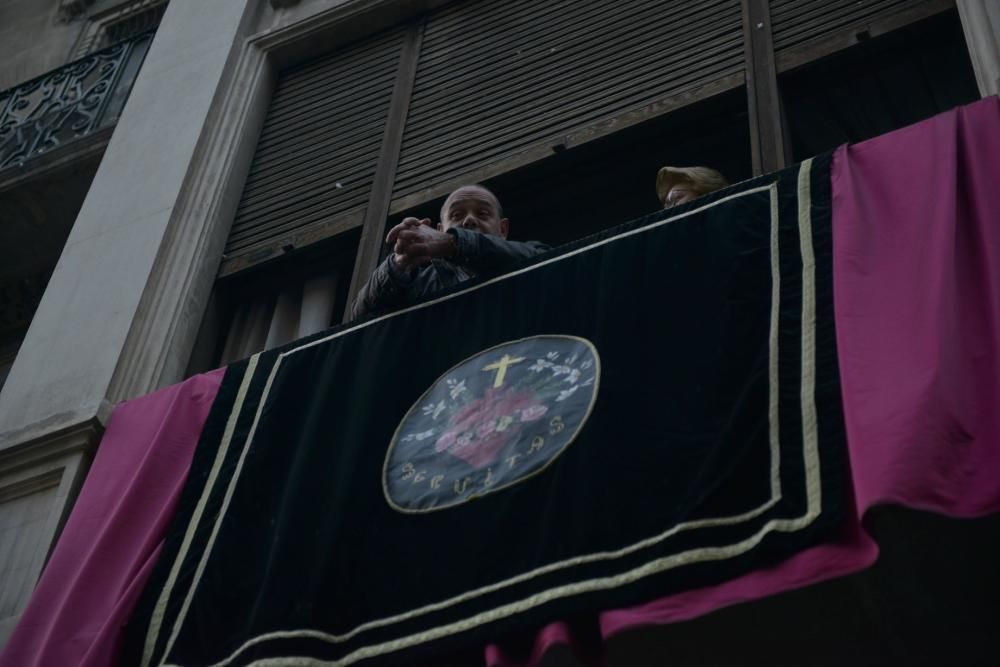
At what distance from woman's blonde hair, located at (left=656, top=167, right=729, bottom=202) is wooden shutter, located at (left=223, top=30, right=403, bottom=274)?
1.86 metres

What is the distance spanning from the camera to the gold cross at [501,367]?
5.44m

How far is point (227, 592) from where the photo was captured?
5.29 metres

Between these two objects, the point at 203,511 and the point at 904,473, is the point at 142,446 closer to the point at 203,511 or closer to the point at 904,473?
the point at 203,511

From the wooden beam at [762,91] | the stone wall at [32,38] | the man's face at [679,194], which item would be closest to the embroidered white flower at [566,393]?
the man's face at [679,194]

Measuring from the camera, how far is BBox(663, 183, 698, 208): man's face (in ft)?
20.2

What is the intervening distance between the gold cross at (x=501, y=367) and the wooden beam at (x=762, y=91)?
1433 mm

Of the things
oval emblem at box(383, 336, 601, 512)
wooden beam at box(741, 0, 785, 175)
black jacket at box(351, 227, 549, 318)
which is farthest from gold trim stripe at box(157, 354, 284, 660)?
wooden beam at box(741, 0, 785, 175)

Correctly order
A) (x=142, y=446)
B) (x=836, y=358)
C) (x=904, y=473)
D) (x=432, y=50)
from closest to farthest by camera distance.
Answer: (x=904, y=473) → (x=836, y=358) → (x=142, y=446) → (x=432, y=50)

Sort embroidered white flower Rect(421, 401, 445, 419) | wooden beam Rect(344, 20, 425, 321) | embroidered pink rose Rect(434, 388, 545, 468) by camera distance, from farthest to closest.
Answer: wooden beam Rect(344, 20, 425, 321) → embroidered white flower Rect(421, 401, 445, 419) → embroidered pink rose Rect(434, 388, 545, 468)

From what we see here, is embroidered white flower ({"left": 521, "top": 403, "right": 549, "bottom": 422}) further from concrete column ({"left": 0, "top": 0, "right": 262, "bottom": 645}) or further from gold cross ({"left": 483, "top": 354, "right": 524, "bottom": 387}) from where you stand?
concrete column ({"left": 0, "top": 0, "right": 262, "bottom": 645})

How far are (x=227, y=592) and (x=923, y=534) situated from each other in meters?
2.40

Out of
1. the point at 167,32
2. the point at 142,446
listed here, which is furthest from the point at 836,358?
the point at 167,32

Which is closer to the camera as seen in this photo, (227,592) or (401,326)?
(227,592)

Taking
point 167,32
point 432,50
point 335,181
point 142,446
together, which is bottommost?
point 142,446
